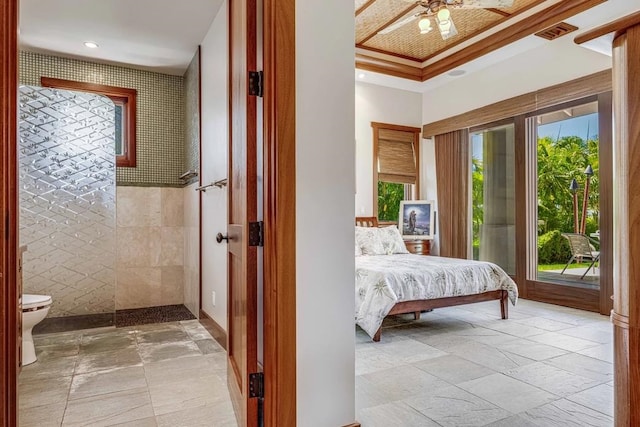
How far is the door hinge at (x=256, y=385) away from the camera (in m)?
1.56

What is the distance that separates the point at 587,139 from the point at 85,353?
5.23 meters

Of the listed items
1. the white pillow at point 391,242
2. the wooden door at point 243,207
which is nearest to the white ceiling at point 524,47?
the wooden door at point 243,207

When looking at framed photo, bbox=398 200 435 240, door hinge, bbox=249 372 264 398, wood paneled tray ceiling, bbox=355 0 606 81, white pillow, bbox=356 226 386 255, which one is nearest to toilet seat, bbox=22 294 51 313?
door hinge, bbox=249 372 264 398

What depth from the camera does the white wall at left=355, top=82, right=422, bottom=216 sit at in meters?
5.70

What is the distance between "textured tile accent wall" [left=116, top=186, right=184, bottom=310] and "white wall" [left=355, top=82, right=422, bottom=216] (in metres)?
2.51

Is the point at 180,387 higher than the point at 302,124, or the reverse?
the point at 302,124

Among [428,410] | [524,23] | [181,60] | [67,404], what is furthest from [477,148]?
[67,404]

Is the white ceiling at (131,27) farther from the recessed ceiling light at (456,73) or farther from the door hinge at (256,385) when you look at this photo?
the door hinge at (256,385)

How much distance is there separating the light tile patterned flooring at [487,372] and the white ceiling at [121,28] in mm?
3037

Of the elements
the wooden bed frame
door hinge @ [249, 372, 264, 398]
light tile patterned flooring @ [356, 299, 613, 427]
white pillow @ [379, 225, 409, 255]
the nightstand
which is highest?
white pillow @ [379, 225, 409, 255]

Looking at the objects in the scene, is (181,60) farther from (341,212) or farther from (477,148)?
(477,148)

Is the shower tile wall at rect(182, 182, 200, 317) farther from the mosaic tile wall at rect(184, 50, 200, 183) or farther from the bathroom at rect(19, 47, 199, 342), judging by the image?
the mosaic tile wall at rect(184, 50, 200, 183)

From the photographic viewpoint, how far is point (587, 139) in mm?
4375

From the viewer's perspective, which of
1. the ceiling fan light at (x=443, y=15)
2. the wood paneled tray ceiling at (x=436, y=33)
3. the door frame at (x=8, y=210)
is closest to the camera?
the door frame at (x=8, y=210)
